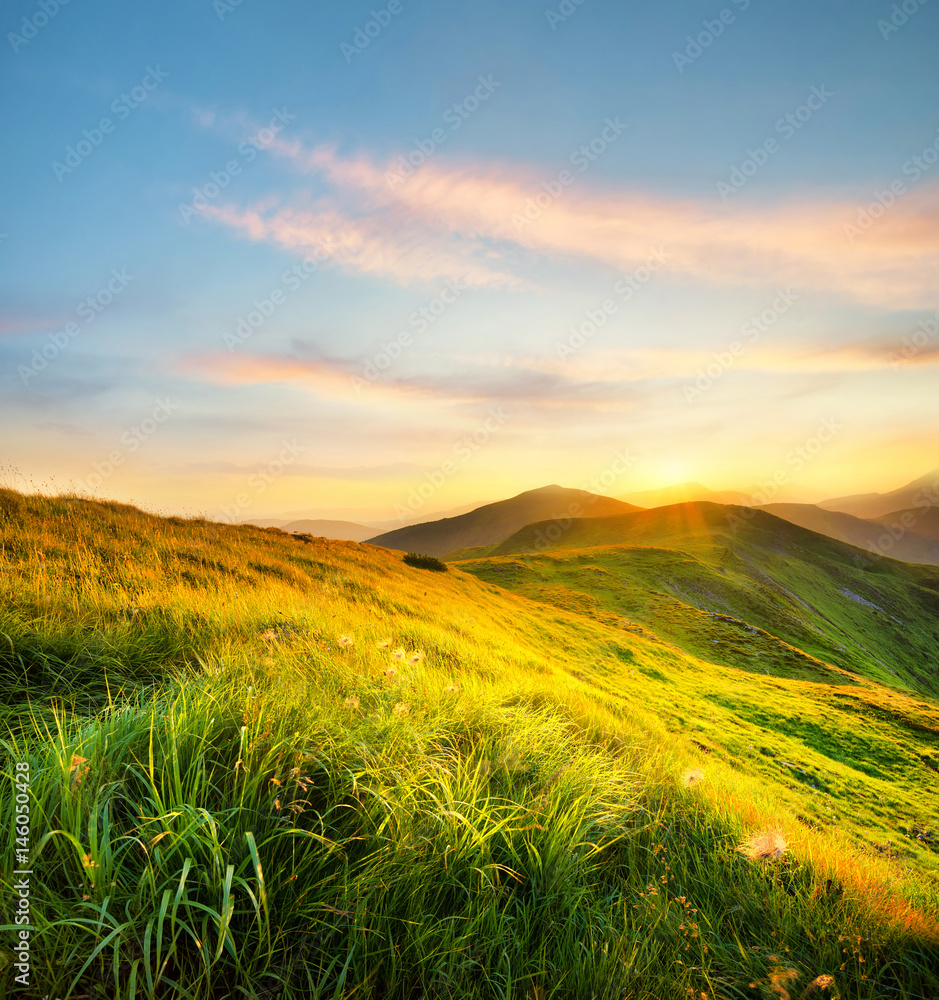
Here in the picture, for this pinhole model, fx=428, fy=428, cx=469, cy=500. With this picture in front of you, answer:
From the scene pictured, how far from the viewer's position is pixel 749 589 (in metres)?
53.6

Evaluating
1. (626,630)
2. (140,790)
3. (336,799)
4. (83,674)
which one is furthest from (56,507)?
(626,630)

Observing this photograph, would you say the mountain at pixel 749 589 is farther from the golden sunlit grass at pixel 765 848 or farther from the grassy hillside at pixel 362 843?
the grassy hillside at pixel 362 843

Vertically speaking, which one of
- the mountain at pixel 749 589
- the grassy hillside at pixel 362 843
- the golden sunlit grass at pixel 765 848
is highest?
the grassy hillside at pixel 362 843

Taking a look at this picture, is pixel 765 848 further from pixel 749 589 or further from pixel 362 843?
pixel 749 589

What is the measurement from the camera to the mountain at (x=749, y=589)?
34844 mm

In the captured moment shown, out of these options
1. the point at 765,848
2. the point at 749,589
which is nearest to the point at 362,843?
the point at 765,848

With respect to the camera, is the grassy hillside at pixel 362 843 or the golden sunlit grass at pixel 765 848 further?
the golden sunlit grass at pixel 765 848

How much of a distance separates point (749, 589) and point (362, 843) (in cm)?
6279

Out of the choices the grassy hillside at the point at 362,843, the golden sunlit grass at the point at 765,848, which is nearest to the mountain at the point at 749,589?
the golden sunlit grass at the point at 765,848

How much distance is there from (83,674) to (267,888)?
11.6ft

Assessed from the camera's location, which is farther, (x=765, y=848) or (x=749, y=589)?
(x=749, y=589)

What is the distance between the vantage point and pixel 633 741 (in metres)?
5.89

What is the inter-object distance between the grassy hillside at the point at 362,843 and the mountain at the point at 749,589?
30504 mm

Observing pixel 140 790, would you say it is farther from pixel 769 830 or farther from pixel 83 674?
pixel 769 830
